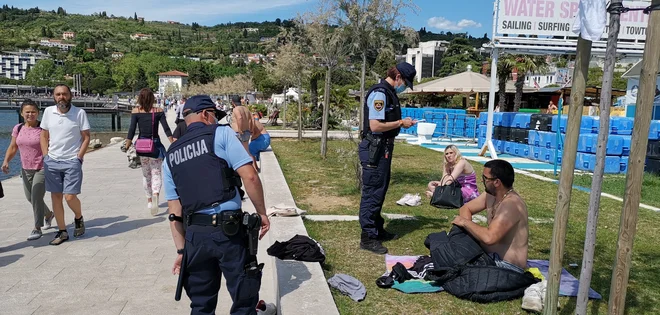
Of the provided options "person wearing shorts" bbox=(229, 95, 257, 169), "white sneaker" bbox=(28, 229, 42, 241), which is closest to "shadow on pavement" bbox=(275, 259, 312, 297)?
"person wearing shorts" bbox=(229, 95, 257, 169)

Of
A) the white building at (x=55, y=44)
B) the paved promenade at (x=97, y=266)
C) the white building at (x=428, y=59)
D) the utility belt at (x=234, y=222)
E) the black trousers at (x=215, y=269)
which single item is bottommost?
the paved promenade at (x=97, y=266)

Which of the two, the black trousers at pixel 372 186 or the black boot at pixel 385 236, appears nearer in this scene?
the black trousers at pixel 372 186

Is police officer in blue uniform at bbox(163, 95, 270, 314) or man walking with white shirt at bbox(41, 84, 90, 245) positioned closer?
police officer in blue uniform at bbox(163, 95, 270, 314)

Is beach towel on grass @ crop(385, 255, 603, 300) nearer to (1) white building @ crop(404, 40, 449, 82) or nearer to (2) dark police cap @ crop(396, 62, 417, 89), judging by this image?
(2) dark police cap @ crop(396, 62, 417, 89)

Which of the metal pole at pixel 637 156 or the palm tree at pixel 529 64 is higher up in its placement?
the palm tree at pixel 529 64

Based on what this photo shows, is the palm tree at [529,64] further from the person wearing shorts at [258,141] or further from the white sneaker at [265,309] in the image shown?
the white sneaker at [265,309]

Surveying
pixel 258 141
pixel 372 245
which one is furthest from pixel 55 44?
pixel 372 245

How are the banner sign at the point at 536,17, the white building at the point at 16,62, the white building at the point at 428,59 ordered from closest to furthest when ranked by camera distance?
1. the banner sign at the point at 536,17
2. the white building at the point at 428,59
3. the white building at the point at 16,62

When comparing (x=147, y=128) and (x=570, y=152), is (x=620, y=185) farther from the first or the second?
(x=147, y=128)

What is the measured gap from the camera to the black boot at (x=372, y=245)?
492cm

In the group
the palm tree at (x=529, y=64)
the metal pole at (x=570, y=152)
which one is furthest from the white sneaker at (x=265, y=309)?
the palm tree at (x=529, y=64)

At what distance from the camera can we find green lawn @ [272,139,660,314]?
147 inches

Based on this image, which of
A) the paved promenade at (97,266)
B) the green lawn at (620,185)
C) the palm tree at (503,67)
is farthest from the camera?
the palm tree at (503,67)

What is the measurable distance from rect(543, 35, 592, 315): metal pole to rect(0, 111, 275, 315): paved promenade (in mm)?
2275
